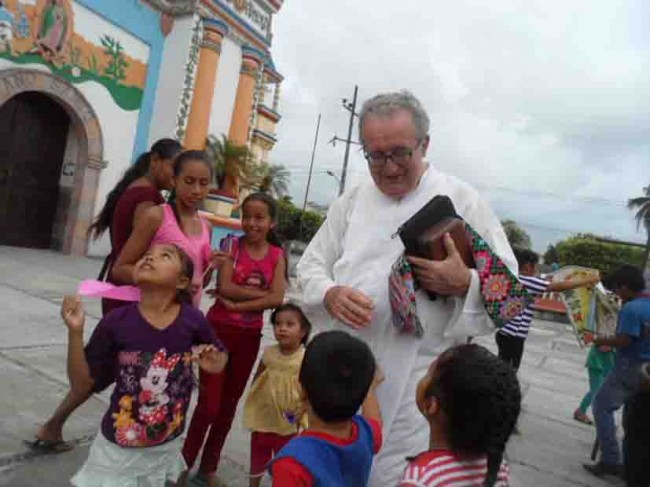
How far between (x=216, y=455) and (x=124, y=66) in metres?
8.73

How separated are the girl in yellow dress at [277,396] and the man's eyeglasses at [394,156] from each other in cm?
111

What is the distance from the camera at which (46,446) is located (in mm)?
2508

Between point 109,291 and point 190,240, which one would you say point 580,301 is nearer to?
point 190,240

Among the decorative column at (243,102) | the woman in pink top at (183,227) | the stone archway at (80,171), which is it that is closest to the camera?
the woman in pink top at (183,227)

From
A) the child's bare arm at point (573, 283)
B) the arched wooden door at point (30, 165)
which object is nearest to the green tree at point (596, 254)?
the arched wooden door at point (30, 165)

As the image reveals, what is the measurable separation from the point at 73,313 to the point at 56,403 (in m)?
1.71

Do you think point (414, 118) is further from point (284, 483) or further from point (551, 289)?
point (551, 289)

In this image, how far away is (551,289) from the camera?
4.16m

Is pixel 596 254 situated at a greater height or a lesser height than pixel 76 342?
greater

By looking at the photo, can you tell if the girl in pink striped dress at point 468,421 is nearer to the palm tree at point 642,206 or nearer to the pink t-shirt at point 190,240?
the pink t-shirt at point 190,240

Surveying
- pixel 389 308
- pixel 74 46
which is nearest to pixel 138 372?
pixel 389 308

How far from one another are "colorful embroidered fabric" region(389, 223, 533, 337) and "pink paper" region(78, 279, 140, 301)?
1.18m

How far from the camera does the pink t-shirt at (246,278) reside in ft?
8.48

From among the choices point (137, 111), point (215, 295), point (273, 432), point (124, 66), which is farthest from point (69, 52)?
point (273, 432)
